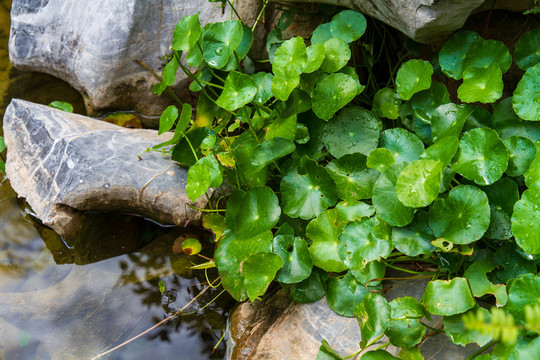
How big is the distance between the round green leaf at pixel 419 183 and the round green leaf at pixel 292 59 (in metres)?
0.58

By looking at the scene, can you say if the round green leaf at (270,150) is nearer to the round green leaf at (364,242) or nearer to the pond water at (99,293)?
the round green leaf at (364,242)

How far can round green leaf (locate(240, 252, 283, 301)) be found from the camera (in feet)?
5.64

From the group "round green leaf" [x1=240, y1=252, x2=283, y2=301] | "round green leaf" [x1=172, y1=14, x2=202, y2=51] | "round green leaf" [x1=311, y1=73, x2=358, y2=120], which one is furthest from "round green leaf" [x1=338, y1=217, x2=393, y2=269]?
"round green leaf" [x1=172, y1=14, x2=202, y2=51]

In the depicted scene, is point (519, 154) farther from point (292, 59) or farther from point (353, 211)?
point (292, 59)

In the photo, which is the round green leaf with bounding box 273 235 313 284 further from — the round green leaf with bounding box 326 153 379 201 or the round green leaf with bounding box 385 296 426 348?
the round green leaf with bounding box 385 296 426 348

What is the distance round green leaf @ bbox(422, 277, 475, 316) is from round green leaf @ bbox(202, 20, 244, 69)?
126 cm

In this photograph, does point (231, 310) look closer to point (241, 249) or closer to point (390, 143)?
point (241, 249)

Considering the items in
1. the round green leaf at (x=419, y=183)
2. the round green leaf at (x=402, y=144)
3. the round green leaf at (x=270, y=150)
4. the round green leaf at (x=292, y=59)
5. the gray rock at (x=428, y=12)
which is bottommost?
the round green leaf at (x=270, y=150)

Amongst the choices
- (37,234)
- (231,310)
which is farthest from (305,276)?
(37,234)

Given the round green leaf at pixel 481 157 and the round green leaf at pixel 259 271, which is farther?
the round green leaf at pixel 259 271

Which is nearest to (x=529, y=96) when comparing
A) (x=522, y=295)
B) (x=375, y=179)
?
(x=375, y=179)

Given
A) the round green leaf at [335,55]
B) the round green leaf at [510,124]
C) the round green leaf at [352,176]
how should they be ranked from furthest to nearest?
the round green leaf at [335,55] < the round green leaf at [352,176] < the round green leaf at [510,124]

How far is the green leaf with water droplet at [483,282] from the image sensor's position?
151 cm

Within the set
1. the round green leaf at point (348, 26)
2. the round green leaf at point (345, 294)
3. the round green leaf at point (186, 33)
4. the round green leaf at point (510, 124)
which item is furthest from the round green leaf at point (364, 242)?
the round green leaf at point (186, 33)
